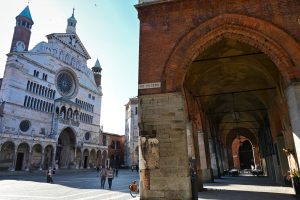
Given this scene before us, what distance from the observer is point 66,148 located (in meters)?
37.5

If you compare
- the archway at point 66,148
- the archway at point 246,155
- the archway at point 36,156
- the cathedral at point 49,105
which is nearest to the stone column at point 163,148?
the cathedral at point 49,105

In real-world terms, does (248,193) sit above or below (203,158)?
below

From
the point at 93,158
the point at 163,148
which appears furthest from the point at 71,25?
the point at 163,148

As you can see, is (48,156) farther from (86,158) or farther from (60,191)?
(60,191)

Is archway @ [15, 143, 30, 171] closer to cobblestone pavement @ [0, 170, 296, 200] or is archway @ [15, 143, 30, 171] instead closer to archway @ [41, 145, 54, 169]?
archway @ [41, 145, 54, 169]

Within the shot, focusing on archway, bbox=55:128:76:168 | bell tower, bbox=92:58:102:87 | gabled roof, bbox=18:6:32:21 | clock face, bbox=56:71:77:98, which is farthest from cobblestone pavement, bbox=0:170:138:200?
bell tower, bbox=92:58:102:87

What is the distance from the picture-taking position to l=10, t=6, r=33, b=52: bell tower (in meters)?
33.1

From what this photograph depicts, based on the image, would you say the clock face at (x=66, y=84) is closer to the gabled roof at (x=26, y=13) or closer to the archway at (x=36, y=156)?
the gabled roof at (x=26, y=13)

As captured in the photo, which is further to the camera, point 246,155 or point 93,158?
point 93,158

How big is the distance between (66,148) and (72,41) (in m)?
18.9

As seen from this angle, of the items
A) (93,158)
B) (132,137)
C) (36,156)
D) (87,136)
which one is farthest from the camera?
(132,137)

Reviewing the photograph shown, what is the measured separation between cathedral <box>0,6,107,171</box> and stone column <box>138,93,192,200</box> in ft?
79.3

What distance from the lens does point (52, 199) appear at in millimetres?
9273

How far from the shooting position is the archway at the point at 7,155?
2642cm
